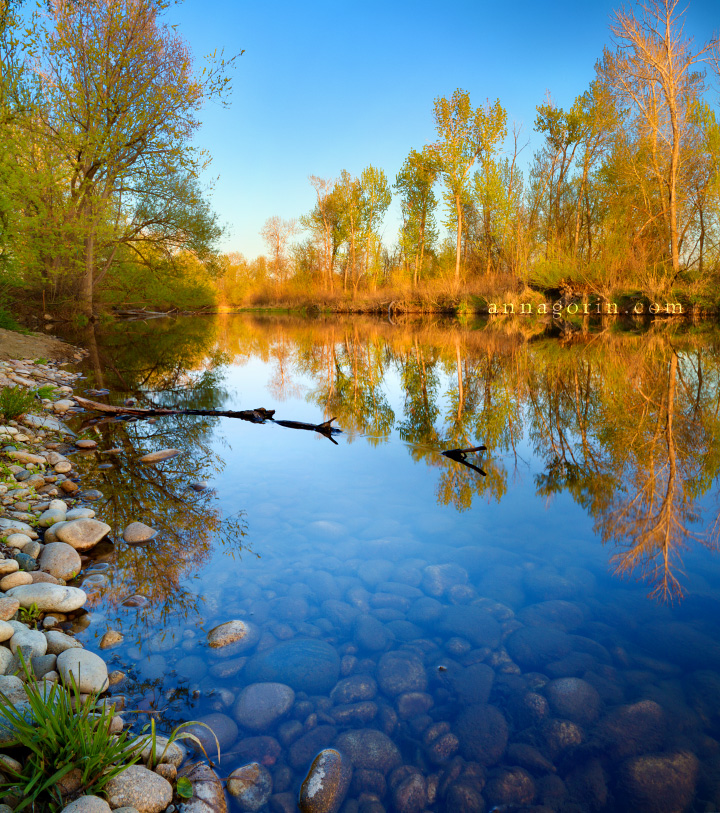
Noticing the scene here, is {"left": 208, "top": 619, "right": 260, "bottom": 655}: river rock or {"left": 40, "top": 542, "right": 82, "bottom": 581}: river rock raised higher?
{"left": 40, "top": 542, "right": 82, "bottom": 581}: river rock

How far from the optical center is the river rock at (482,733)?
1.57m

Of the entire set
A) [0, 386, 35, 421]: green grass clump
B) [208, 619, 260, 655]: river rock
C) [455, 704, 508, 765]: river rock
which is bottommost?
[455, 704, 508, 765]: river rock

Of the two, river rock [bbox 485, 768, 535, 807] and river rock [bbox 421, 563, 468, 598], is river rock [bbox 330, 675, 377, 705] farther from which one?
river rock [bbox 421, 563, 468, 598]

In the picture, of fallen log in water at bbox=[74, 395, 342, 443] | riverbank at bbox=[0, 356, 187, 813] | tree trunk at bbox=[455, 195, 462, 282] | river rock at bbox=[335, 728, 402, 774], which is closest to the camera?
riverbank at bbox=[0, 356, 187, 813]

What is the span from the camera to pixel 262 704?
1.79m

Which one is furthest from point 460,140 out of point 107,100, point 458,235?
point 107,100

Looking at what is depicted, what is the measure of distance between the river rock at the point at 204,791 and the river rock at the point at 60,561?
4.88 feet

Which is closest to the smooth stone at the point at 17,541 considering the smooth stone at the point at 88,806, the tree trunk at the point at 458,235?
the smooth stone at the point at 88,806

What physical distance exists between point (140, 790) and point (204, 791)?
188 millimetres

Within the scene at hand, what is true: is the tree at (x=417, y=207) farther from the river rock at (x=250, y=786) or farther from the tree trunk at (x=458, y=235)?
the river rock at (x=250, y=786)

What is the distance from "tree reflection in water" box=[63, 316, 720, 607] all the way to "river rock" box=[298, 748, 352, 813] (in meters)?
1.11

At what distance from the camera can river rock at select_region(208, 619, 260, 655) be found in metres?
2.10

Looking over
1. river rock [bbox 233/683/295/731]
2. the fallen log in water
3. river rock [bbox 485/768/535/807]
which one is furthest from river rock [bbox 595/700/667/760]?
the fallen log in water

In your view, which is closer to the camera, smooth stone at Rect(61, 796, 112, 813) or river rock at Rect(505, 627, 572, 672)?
smooth stone at Rect(61, 796, 112, 813)
